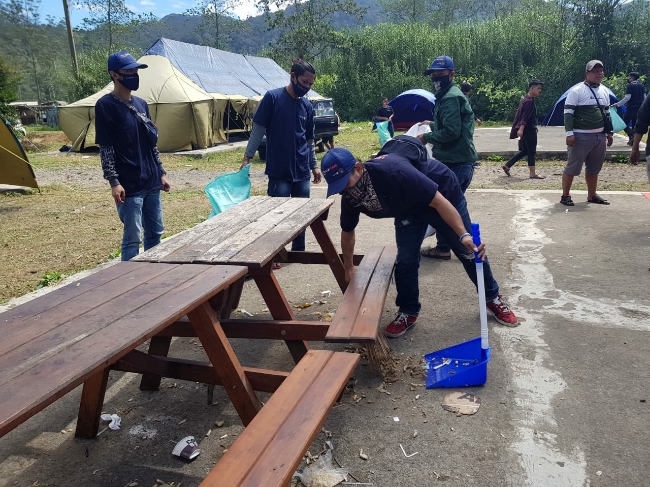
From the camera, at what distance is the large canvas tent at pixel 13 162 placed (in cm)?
991

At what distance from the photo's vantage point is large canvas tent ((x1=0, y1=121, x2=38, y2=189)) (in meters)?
9.91

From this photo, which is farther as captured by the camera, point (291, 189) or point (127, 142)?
point (291, 189)

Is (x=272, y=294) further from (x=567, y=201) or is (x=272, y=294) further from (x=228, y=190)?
(x=567, y=201)

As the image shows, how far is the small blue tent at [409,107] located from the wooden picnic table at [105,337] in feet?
64.7

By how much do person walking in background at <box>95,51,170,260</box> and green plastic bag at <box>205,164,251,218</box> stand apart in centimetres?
57

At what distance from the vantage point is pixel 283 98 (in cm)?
510

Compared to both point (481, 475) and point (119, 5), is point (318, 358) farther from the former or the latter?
point (119, 5)

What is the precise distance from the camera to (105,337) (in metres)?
2.02

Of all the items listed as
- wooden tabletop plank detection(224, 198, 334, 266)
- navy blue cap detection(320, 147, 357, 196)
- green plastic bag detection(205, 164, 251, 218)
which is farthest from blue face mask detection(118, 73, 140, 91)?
navy blue cap detection(320, 147, 357, 196)

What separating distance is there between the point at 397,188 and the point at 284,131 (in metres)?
2.14

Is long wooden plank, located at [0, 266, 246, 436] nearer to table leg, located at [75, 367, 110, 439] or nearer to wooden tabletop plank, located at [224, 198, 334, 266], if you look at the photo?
wooden tabletop plank, located at [224, 198, 334, 266]

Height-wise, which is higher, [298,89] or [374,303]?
[298,89]

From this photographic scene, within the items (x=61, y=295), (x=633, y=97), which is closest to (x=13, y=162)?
(x=61, y=295)

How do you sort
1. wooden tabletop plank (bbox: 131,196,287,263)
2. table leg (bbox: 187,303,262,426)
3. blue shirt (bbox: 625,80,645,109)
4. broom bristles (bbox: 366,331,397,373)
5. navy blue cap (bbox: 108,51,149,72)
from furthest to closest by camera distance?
1. blue shirt (bbox: 625,80,645,109)
2. navy blue cap (bbox: 108,51,149,72)
3. broom bristles (bbox: 366,331,397,373)
4. wooden tabletop plank (bbox: 131,196,287,263)
5. table leg (bbox: 187,303,262,426)
